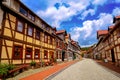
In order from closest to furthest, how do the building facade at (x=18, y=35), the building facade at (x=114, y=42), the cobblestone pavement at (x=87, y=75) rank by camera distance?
the cobblestone pavement at (x=87, y=75), the building facade at (x=18, y=35), the building facade at (x=114, y=42)

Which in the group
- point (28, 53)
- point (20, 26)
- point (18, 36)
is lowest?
point (28, 53)

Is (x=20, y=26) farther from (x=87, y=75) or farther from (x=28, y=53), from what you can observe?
(x=87, y=75)

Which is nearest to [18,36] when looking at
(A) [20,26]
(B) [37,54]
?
(A) [20,26]

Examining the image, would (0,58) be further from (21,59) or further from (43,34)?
(43,34)

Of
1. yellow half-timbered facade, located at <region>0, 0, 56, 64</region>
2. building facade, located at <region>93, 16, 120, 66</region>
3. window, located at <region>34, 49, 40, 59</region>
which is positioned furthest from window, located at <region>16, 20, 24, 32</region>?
building facade, located at <region>93, 16, 120, 66</region>

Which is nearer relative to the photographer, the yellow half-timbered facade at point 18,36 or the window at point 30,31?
the yellow half-timbered facade at point 18,36

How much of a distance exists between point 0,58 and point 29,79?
3.68m

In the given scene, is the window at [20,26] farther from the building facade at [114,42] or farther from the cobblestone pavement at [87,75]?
the building facade at [114,42]

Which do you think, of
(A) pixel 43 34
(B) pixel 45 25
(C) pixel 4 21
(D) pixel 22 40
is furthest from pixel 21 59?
(B) pixel 45 25

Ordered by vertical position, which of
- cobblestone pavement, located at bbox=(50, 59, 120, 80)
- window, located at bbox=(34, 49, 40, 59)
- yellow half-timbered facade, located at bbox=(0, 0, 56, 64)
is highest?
yellow half-timbered facade, located at bbox=(0, 0, 56, 64)

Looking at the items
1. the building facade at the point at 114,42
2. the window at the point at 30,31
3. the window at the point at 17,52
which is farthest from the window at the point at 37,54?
the building facade at the point at 114,42

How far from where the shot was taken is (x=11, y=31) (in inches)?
538

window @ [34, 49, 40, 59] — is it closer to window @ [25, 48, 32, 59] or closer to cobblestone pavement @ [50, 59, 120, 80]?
window @ [25, 48, 32, 59]

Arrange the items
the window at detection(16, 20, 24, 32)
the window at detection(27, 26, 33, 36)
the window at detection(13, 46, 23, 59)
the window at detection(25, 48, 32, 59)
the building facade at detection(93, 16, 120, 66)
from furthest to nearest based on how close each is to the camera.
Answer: the building facade at detection(93, 16, 120, 66)
the window at detection(27, 26, 33, 36)
the window at detection(25, 48, 32, 59)
the window at detection(16, 20, 24, 32)
the window at detection(13, 46, 23, 59)
